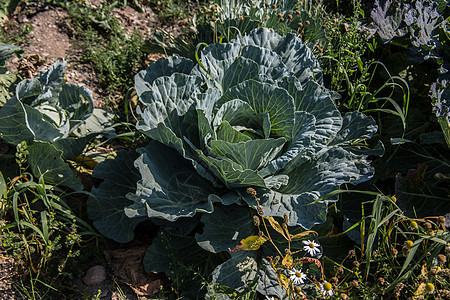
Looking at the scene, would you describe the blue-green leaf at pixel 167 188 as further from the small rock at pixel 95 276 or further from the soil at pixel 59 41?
the soil at pixel 59 41

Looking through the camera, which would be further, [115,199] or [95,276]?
[115,199]

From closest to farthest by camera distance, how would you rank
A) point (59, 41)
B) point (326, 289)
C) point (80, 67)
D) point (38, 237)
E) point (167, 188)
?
point (326, 289), point (167, 188), point (38, 237), point (80, 67), point (59, 41)

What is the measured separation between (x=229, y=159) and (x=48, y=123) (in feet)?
3.75

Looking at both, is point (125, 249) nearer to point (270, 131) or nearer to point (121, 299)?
point (121, 299)

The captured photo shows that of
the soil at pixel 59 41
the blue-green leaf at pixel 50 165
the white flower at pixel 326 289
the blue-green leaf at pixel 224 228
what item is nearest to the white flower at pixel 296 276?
the white flower at pixel 326 289

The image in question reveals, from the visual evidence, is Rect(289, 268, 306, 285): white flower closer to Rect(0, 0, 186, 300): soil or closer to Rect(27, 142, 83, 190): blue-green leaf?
Rect(0, 0, 186, 300): soil

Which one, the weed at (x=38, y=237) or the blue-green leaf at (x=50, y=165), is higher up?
the blue-green leaf at (x=50, y=165)

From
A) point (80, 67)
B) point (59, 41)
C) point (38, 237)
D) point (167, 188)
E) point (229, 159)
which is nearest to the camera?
point (229, 159)

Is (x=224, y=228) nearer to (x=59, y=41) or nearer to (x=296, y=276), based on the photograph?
(x=296, y=276)

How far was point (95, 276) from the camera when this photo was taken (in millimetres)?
2232

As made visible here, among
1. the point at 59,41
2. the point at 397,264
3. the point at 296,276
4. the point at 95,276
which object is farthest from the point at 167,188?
the point at 59,41

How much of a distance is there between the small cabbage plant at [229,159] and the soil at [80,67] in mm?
142

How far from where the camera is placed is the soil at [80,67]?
86.1 inches

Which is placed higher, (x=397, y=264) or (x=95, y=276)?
(x=397, y=264)
